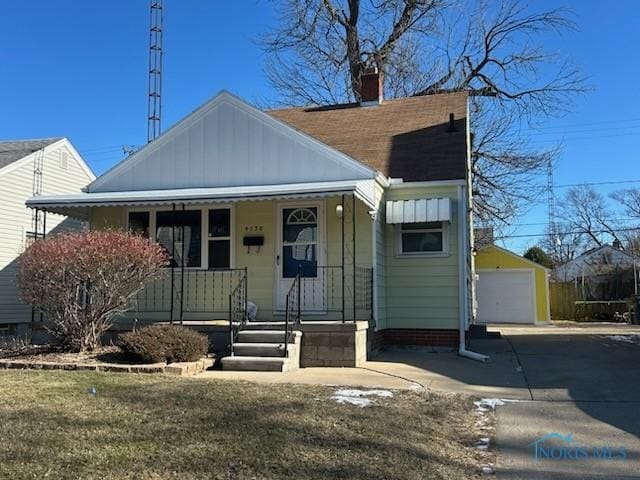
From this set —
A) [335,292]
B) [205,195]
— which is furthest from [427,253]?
[205,195]

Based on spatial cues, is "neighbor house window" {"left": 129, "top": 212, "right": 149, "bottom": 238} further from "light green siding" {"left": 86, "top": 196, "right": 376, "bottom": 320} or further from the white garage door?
the white garage door

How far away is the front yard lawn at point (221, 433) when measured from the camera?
4.41 meters

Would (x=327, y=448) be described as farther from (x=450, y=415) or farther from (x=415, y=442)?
(x=450, y=415)

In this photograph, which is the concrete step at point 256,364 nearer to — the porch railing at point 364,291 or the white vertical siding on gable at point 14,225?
the porch railing at point 364,291

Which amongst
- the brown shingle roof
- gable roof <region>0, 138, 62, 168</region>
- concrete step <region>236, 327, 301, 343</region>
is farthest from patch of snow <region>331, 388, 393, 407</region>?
gable roof <region>0, 138, 62, 168</region>

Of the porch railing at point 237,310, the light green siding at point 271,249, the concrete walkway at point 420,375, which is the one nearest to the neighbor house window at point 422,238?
the light green siding at point 271,249

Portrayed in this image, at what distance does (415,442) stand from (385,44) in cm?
2208

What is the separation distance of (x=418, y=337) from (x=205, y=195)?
4.82 metres

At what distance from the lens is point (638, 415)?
254 inches

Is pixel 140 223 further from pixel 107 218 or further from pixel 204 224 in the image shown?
pixel 204 224

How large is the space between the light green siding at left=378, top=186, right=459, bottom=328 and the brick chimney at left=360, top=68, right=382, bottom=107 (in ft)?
15.2

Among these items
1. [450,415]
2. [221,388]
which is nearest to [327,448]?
[450,415]

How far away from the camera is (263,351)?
9.42 meters

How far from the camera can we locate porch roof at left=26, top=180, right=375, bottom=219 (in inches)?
399
